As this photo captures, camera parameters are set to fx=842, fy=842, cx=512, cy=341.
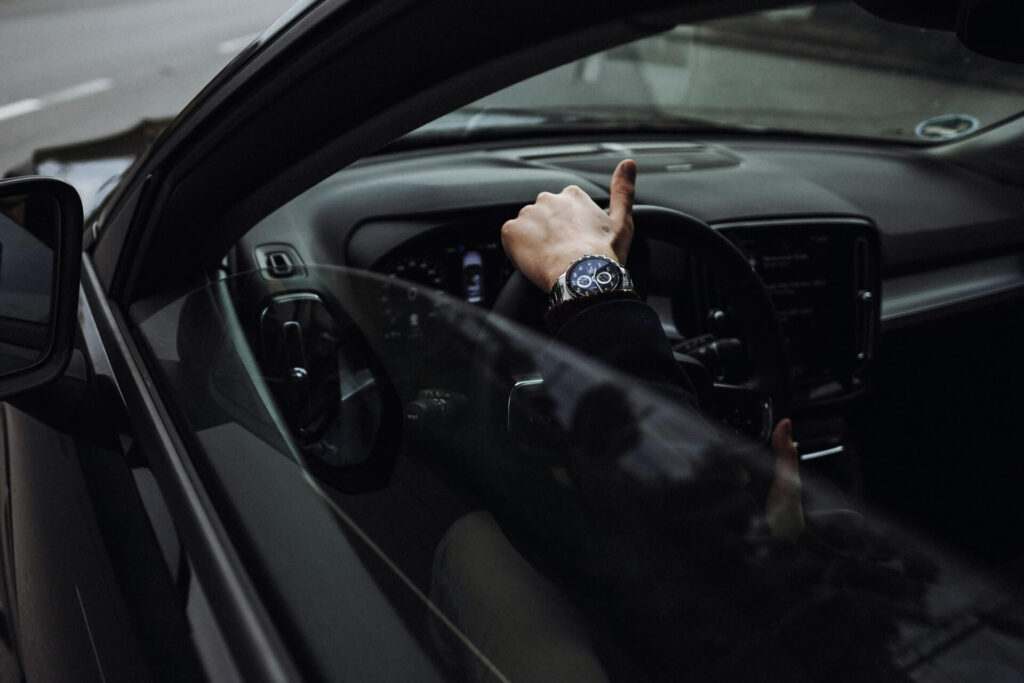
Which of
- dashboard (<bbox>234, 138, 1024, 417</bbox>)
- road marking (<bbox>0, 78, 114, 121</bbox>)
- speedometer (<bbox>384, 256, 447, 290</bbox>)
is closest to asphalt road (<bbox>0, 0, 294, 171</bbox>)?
road marking (<bbox>0, 78, 114, 121</bbox>)

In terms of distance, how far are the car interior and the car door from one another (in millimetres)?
62

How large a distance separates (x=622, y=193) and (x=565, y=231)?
12 centimetres

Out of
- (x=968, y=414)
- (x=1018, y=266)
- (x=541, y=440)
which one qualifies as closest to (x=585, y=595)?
(x=541, y=440)

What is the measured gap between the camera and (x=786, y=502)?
3.39 feet

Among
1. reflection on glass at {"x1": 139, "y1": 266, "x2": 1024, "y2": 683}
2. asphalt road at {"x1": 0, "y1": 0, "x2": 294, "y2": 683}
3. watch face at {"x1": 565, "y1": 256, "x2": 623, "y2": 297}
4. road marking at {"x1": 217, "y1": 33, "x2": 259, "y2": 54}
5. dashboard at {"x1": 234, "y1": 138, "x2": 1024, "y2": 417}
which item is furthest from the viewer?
road marking at {"x1": 217, "y1": 33, "x2": 259, "y2": 54}

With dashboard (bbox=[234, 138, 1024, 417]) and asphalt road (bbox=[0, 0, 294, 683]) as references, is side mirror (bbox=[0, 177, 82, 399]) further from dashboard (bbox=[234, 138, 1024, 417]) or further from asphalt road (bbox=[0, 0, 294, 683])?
asphalt road (bbox=[0, 0, 294, 683])

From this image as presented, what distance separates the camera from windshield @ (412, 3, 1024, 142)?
2.54 meters

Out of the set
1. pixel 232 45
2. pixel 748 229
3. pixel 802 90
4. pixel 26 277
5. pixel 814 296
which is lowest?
pixel 802 90

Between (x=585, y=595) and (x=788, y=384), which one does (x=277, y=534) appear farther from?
(x=788, y=384)

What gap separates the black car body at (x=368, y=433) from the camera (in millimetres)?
784

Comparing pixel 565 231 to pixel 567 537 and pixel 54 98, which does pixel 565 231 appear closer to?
pixel 567 537

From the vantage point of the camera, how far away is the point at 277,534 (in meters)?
0.91

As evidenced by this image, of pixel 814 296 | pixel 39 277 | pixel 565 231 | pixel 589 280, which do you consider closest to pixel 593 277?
pixel 589 280

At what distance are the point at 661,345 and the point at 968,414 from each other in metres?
1.75
